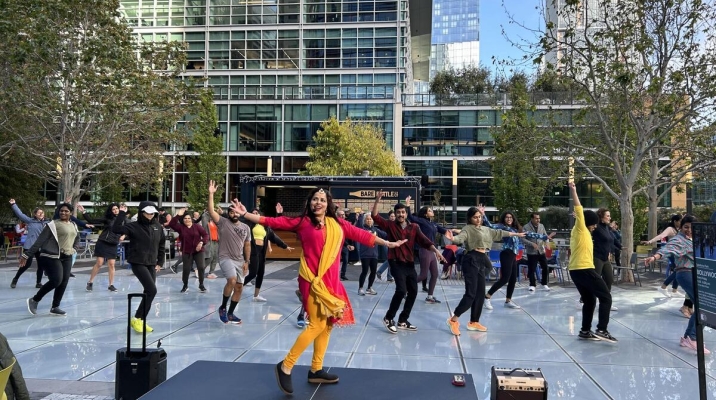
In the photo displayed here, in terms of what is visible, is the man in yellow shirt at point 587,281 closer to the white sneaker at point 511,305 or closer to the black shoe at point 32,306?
the white sneaker at point 511,305

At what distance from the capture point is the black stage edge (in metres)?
4.16

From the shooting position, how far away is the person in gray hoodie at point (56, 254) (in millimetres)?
7930

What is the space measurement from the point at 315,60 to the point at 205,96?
2349 cm

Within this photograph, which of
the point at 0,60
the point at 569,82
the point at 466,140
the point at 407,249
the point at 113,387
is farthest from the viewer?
the point at 466,140

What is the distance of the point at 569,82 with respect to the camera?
13289 millimetres

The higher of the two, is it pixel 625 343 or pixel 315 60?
pixel 315 60

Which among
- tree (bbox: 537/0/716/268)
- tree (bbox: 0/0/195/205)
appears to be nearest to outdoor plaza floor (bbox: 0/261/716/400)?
tree (bbox: 537/0/716/268)

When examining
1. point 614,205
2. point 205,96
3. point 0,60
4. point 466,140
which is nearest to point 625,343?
point 205,96

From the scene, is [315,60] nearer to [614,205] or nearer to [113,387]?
[614,205]

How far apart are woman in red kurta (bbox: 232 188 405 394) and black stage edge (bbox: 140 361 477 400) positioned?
17cm

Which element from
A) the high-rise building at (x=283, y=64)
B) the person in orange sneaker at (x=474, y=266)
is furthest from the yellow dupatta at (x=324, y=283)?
the high-rise building at (x=283, y=64)

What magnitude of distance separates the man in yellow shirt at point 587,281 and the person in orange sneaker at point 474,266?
1140 millimetres

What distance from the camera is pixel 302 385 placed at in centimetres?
443

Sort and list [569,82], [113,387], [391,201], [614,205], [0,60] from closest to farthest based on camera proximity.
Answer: [113,387] → [569,82] → [0,60] → [391,201] → [614,205]
